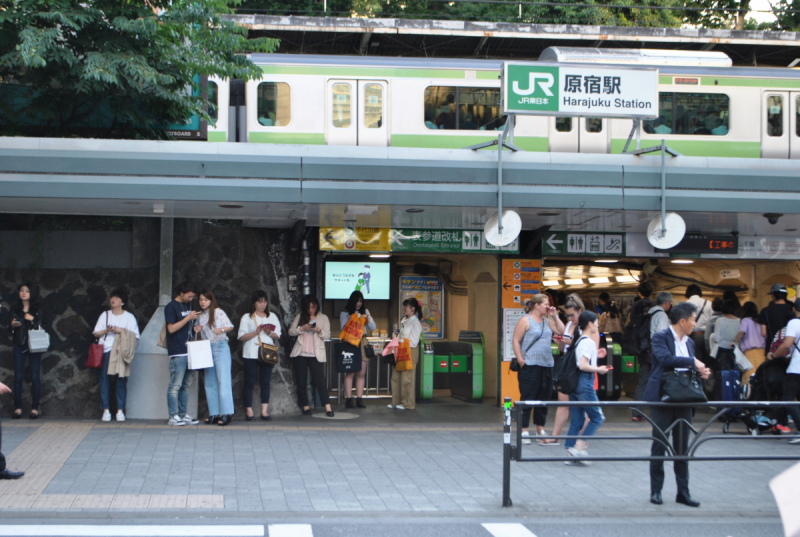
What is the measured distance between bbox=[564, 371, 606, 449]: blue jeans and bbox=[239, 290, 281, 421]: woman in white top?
14.9ft

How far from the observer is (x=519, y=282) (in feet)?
42.3

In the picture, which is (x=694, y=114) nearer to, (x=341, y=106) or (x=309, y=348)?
(x=341, y=106)

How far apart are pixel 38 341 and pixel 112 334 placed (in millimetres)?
974

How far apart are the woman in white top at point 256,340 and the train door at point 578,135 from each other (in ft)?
17.1

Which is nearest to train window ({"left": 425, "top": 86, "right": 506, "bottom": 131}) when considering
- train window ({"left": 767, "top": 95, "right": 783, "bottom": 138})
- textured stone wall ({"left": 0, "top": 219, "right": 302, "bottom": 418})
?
textured stone wall ({"left": 0, "top": 219, "right": 302, "bottom": 418})

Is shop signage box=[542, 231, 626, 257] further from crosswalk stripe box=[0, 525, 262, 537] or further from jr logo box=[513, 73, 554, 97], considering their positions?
crosswalk stripe box=[0, 525, 262, 537]

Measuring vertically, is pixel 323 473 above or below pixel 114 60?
below

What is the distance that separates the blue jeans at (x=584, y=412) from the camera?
318 inches

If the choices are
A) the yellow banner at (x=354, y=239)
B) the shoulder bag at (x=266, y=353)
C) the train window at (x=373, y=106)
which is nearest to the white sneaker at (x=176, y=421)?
the shoulder bag at (x=266, y=353)

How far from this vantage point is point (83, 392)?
1094 centimetres

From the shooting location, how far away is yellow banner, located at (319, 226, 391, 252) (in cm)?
1226

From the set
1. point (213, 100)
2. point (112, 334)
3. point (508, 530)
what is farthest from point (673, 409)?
point (213, 100)

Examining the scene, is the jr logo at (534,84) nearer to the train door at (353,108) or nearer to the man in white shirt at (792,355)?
the train door at (353,108)

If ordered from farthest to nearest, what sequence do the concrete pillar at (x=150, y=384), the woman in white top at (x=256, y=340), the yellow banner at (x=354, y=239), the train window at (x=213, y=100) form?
the yellow banner at (x=354, y=239)
the train window at (x=213, y=100)
the woman in white top at (x=256, y=340)
the concrete pillar at (x=150, y=384)
